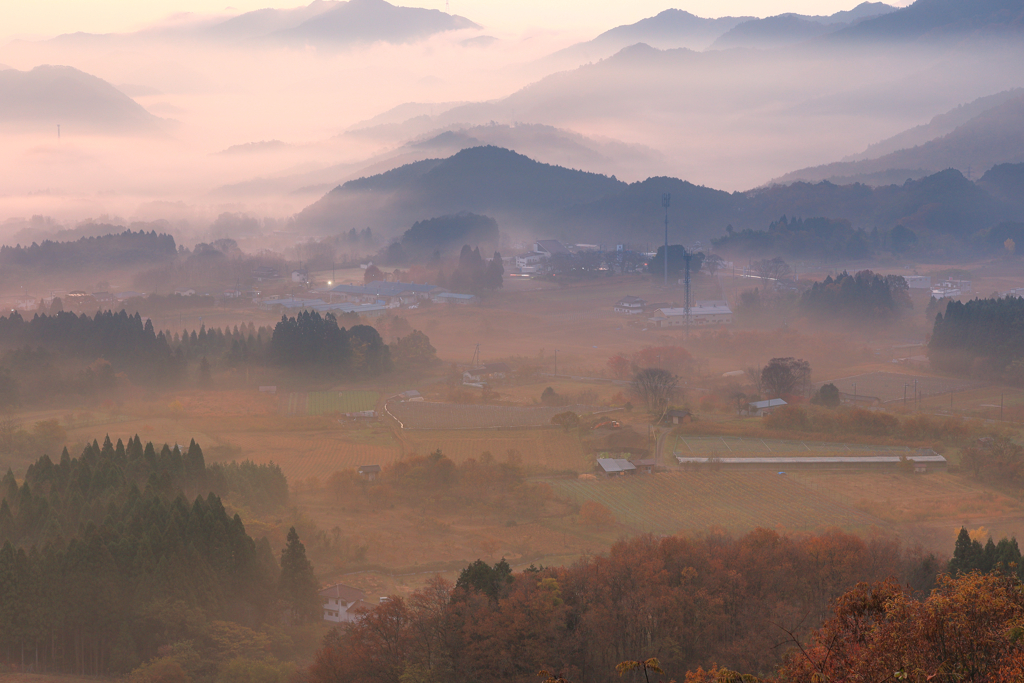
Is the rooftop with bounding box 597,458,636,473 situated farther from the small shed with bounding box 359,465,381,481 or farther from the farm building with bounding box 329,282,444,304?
the farm building with bounding box 329,282,444,304

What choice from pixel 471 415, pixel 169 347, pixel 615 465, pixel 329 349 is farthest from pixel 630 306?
pixel 615 465

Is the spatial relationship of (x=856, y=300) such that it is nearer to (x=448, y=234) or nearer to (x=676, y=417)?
(x=676, y=417)

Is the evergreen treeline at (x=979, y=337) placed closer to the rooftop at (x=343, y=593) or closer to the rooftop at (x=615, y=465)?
the rooftop at (x=615, y=465)

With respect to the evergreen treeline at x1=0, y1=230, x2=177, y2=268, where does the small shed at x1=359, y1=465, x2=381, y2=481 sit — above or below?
below

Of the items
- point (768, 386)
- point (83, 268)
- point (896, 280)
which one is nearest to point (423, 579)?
point (768, 386)

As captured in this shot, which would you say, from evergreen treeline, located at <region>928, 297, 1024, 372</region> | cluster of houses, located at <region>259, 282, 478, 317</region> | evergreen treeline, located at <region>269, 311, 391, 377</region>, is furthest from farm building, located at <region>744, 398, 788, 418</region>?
cluster of houses, located at <region>259, 282, 478, 317</region>

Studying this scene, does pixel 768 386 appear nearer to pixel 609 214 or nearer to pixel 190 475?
pixel 190 475

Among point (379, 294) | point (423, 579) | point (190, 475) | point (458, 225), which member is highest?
point (458, 225)
